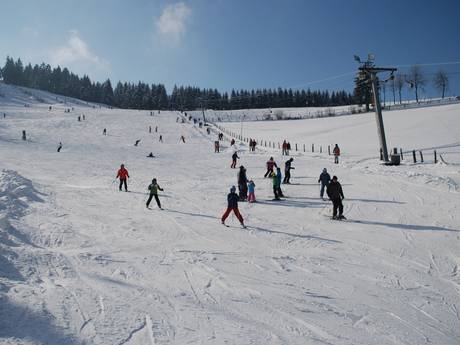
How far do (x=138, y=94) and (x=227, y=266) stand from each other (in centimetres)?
13502

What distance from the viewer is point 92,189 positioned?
1752cm

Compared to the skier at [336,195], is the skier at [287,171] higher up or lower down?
higher up

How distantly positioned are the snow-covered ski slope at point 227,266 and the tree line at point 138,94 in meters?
121

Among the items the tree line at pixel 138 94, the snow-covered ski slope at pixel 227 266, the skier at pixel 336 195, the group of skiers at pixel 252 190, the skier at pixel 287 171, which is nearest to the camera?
the snow-covered ski slope at pixel 227 266

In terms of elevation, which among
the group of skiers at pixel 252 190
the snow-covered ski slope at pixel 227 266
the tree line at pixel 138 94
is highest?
the tree line at pixel 138 94

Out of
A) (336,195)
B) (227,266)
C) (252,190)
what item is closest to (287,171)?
(252,190)

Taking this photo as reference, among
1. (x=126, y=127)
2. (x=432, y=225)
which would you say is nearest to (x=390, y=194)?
(x=432, y=225)

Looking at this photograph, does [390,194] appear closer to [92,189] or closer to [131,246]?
[131,246]

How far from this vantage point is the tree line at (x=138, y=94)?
443ft

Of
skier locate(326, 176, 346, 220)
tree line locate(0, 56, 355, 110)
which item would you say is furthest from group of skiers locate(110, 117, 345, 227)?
tree line locate(0, 56, 355, 110)

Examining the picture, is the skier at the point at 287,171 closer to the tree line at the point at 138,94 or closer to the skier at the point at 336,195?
the skier at the point at 336,195

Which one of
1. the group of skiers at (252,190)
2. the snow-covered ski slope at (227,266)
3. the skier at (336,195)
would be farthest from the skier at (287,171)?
the skier at (336,195)

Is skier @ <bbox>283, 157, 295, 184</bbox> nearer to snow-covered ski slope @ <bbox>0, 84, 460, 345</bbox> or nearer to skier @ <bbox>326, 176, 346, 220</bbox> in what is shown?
snow-covered ski slope @ <bbox>0, 84, 460, 345</bbox>

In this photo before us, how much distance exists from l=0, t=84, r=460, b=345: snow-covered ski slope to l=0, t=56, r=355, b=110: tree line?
4778 inches
